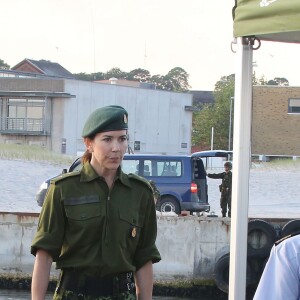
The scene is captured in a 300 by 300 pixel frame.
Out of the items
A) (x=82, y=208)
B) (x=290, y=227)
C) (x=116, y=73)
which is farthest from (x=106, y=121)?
(x=116, y=73)

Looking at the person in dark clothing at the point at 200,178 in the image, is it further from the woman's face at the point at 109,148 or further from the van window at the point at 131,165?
the woman's face at the point at 109,148

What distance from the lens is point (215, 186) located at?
39281mm

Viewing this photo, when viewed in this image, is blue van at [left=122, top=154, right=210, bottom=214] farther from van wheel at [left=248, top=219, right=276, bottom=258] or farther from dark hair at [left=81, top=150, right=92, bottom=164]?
dark hair at [left=81, top=150, right=92, bottom=164]

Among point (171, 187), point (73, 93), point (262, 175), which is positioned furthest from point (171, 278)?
point (73, 93)

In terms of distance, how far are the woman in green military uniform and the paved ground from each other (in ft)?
76.1

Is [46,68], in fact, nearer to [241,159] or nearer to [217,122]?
[217,122]

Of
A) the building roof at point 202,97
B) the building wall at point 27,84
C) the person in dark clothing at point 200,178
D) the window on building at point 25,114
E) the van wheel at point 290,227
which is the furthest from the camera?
the building roof at point 202,97

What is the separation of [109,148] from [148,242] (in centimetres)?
50

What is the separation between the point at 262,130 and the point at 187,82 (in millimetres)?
112546

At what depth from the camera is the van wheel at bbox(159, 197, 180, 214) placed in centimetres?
2203

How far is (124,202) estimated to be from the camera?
390cm

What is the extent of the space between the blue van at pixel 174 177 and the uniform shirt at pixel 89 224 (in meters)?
18.1

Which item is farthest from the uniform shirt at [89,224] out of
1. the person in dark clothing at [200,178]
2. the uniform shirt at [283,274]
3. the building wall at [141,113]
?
the building wall at [141,113]

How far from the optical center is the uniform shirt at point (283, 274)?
2586 millimetres
